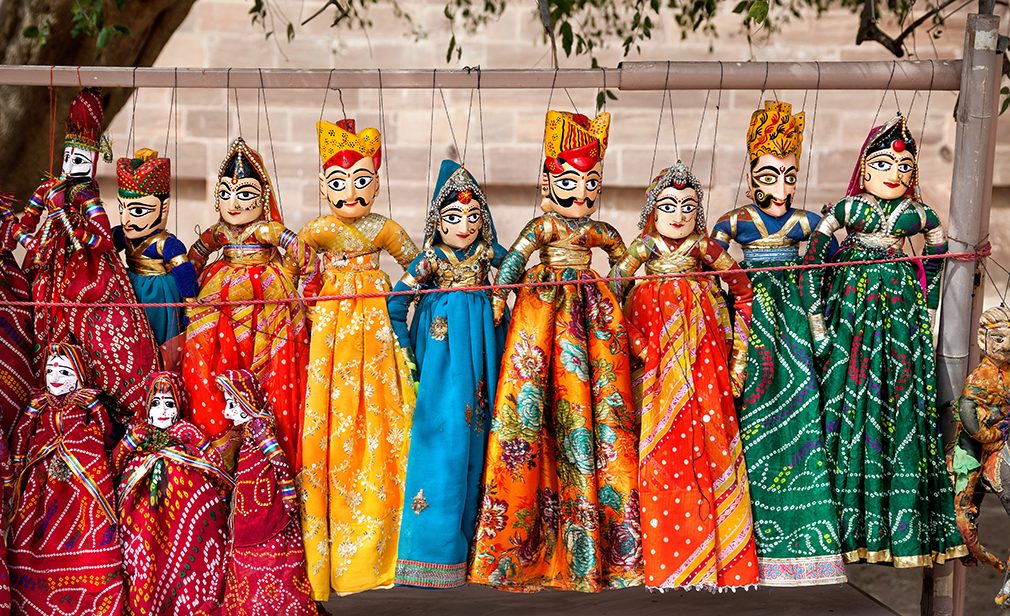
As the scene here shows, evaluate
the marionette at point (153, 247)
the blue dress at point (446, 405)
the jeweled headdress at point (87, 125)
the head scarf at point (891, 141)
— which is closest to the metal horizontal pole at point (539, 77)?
the jeweled headdress at point (87, 125)

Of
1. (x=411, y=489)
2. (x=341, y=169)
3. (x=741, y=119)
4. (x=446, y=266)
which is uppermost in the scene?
(x=741, y=119)

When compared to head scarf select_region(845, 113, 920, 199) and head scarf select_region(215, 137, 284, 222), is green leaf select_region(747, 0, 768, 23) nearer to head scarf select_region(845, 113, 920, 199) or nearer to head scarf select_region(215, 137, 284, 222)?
head scarf select_region(845, 113, 920, 199)

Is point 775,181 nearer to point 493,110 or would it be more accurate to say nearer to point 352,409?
point 352,409

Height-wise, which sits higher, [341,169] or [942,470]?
[341,169]

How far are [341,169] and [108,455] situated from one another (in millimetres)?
1019

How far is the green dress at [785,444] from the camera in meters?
3.39

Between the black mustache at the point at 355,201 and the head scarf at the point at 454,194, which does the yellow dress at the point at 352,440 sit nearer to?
the black mustache at the point at 355,201

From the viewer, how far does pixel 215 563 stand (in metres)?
3.33

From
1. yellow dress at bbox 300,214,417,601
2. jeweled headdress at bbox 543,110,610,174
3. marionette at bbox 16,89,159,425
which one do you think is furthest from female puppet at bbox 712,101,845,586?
marionette at bbox 16,89,159,425

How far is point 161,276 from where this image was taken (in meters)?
3.49

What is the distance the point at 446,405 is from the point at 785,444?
0.96 meters

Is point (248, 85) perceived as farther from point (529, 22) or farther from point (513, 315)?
point (529, 22)

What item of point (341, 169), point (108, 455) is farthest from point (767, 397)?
point (108, 455)

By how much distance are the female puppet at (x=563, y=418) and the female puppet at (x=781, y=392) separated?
36cm
